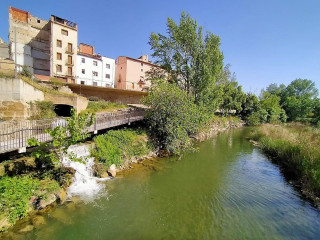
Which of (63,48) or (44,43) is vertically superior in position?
(44,43)

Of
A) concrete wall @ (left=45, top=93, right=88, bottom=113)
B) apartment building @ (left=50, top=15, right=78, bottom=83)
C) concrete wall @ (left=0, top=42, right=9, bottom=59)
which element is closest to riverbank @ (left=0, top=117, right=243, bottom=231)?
concrete wall @ (left=45, top=93, right=88, bottom=113)

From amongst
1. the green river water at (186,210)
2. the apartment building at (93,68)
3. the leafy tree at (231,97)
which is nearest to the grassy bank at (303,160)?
the green river water at (186,210)

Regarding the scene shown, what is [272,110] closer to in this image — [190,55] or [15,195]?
[190,55]

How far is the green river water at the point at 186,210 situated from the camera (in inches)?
306

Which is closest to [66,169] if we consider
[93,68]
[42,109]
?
[42,109]

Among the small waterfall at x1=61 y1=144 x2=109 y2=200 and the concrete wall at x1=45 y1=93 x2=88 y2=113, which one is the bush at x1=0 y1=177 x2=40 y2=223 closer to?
the small waterfall at x1=61 y1=144 x2=109 y2=200

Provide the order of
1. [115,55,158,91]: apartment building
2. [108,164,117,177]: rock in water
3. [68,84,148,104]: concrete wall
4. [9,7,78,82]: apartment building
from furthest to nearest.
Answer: [115,55,158,91]: apartment building
[9,7,78,82]: apartment building
[68,84,148,104]: concrete wall
[108,164,117,177]: rock in water

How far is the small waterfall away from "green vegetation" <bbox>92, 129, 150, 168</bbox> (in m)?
0.83

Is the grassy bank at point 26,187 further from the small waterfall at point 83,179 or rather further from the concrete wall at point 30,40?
the concrete wall at point 30,40

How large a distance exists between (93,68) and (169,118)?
29733mm

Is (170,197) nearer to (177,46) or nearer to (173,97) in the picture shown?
(173,97)

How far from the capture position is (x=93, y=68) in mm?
39812

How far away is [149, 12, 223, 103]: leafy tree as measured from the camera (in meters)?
25.0

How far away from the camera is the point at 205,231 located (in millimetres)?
8000
